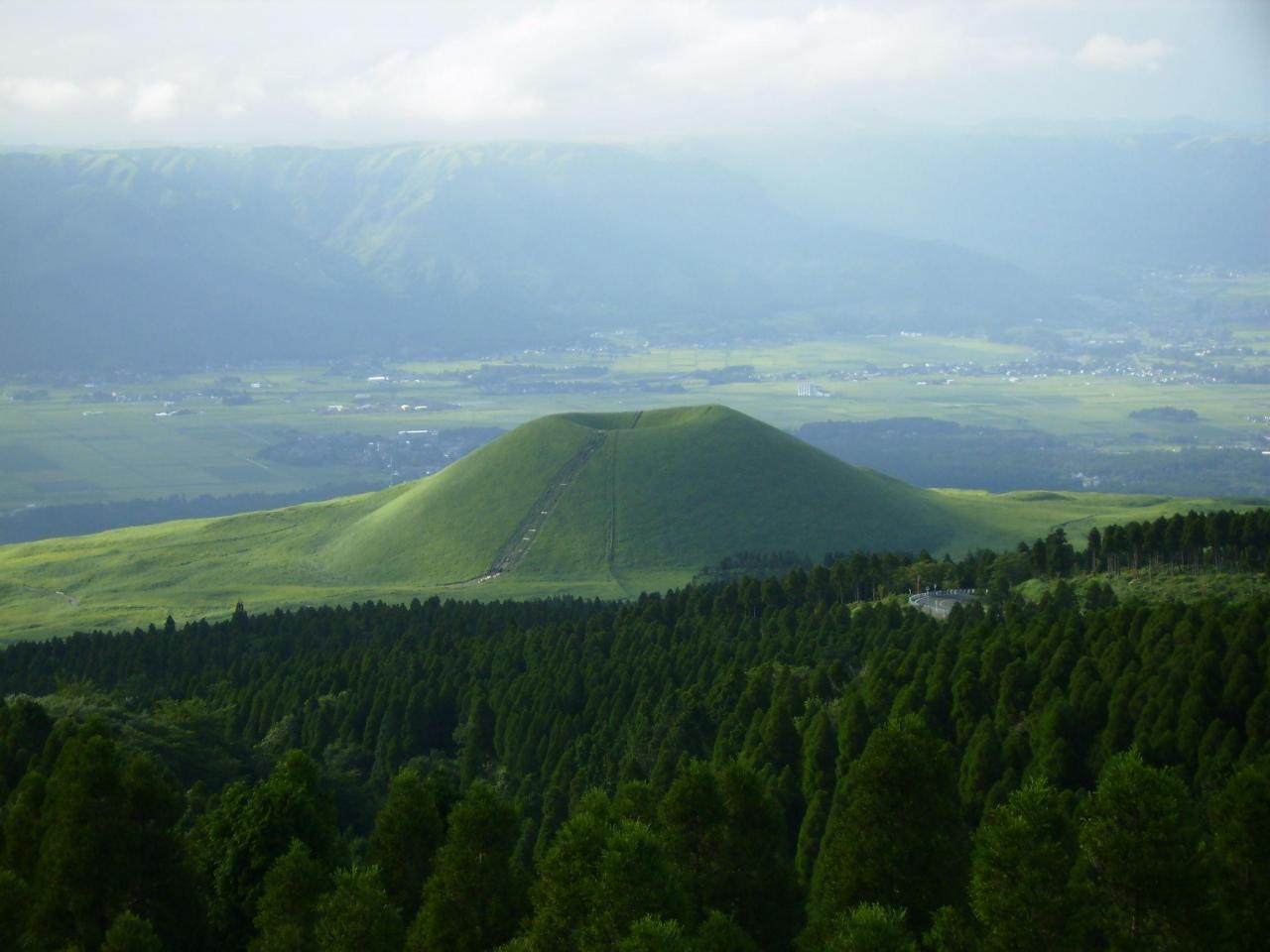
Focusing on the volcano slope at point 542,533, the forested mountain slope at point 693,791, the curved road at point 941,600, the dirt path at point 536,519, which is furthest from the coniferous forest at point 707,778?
the dirt path at point 536,519

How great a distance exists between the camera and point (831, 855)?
149 feet

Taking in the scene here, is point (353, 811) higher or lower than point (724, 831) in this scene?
lower

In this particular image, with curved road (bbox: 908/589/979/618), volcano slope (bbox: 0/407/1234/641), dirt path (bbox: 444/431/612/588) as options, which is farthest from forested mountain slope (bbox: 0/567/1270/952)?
dirt path (bbox: 444/431/612/588)

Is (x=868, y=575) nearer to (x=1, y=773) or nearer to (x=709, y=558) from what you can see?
(x=709, y=558)

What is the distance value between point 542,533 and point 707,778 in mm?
117485

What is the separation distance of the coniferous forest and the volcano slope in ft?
129

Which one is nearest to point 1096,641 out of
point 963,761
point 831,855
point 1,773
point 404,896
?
point 963,761

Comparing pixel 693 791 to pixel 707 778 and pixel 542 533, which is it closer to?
pixel 707 778

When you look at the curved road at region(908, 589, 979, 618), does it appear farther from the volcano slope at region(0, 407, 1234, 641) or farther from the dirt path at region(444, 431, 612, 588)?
the dirt path at region(444, 431, 612, 588)

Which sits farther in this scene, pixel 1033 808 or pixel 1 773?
pixel 1 773

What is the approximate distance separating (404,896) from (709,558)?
107366mm

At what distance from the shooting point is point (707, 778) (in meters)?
46.8

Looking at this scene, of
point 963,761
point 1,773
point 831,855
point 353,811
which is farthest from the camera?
point 353,811

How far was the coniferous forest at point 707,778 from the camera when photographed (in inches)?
1582
